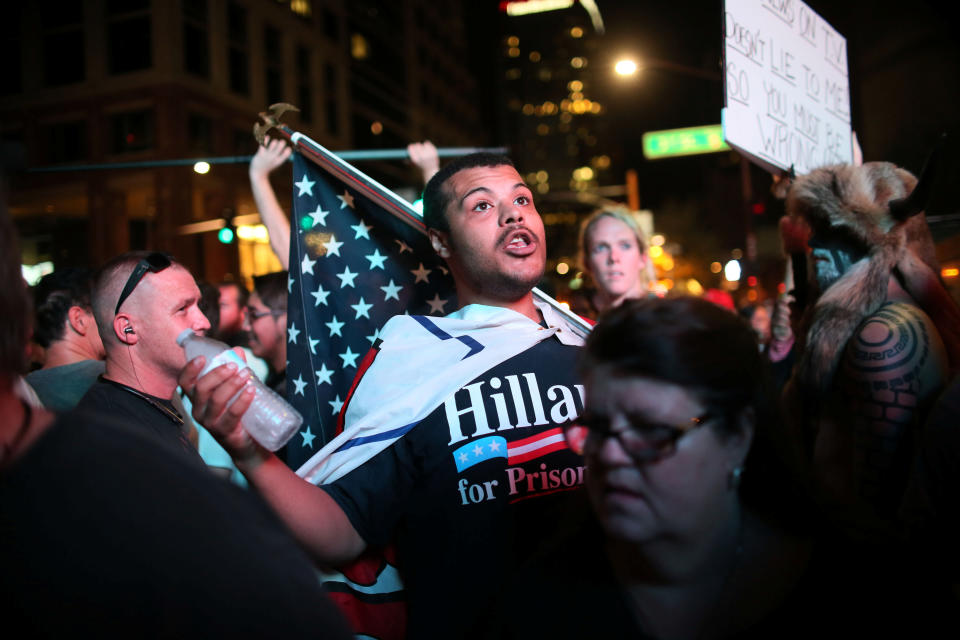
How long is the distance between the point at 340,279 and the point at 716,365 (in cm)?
223

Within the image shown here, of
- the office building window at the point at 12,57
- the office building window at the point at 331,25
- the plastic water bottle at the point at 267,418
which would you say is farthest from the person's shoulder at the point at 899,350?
the office building window at the point at 331,25

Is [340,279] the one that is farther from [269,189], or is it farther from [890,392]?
[890,392]

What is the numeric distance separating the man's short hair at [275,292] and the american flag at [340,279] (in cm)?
178

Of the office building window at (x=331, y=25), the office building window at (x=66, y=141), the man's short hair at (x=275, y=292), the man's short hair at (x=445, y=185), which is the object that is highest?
the office building window at (x=331, y=25)

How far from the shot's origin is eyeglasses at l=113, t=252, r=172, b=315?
122 inches

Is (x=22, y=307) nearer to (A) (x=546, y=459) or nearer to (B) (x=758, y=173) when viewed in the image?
(A) (x=546, y=459)

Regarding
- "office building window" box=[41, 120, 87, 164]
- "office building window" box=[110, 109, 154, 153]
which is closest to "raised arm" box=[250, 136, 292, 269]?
"office building window" box=[110, 109, 154, 153]

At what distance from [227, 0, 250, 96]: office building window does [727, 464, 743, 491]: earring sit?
2935 cm

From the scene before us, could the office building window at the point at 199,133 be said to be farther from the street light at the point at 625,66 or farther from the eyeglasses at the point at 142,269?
the eyeglasses at the point at 142,269

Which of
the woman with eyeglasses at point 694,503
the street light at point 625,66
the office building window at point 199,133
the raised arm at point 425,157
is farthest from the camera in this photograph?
the office building window at point 199,133

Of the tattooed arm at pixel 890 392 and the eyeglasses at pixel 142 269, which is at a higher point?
the eyeglasses at pixel 142 269

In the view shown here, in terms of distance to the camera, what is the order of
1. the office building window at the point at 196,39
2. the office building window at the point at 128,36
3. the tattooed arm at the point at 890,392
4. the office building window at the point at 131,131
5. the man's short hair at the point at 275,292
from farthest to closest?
the office building window at the point at 196,39 → the office building window at the point at 131,131 → the office building window at the point at 128,36 → the man's short hair at the point at 275,292 → the tattooed arm at the point at 890,392

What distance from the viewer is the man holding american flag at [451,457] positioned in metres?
2.12

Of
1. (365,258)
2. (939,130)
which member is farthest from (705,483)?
(939,130)
